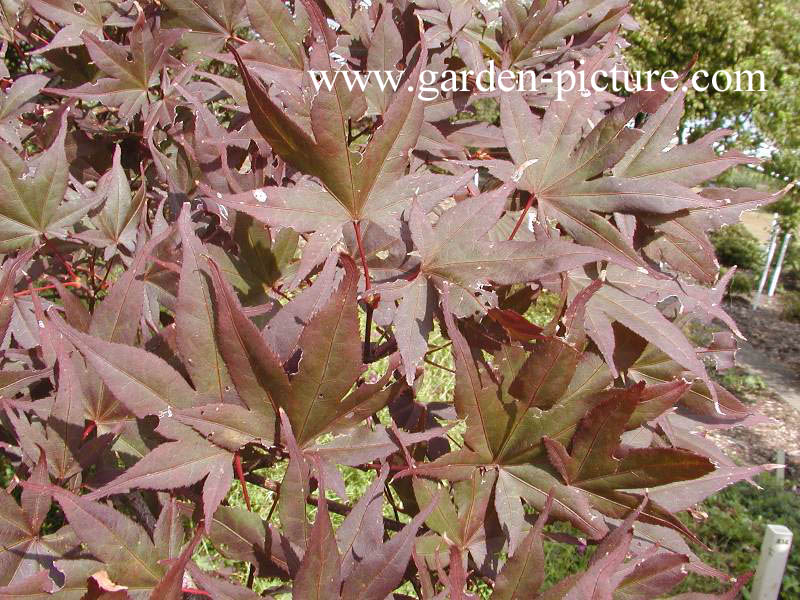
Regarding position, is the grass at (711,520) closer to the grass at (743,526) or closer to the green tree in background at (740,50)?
the grass at (743,526)

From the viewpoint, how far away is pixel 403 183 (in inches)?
36.0

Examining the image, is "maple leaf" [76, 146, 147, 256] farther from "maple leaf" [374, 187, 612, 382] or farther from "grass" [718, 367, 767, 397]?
"grass" [718, 367, 767, 397]

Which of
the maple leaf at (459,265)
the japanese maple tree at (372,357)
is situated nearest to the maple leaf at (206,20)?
the japanese maple tree at (372,357)

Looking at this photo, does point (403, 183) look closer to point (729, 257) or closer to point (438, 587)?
point (438, 587)

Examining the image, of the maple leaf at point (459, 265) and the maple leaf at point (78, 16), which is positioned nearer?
the maple leaf at point (459, 265)

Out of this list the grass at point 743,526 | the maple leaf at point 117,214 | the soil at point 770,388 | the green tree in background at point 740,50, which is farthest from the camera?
the green tree in background at point 740,50

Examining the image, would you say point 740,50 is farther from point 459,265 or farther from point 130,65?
point 459,265

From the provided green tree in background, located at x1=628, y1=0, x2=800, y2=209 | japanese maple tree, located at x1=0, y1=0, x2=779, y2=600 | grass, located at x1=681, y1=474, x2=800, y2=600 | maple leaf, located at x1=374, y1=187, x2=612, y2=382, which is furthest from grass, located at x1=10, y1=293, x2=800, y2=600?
green tree in background, located at x1=628, y1=0, x2=800, y2=209

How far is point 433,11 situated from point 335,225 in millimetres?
699

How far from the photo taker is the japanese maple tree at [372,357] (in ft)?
2.49

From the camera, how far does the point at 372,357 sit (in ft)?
3.34

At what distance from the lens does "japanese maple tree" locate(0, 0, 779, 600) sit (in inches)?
29.9

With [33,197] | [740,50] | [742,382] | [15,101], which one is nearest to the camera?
[33,197]

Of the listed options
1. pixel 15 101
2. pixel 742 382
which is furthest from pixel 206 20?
pixel 742 382
